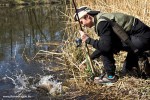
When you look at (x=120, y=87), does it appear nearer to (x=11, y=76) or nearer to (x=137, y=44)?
(x=137, y=44)

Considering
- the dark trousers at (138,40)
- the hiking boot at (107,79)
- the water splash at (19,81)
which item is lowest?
the water splash at (19,81)

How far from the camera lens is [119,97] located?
455 centimetres

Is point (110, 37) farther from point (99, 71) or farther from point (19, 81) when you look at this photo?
point (19, 81)

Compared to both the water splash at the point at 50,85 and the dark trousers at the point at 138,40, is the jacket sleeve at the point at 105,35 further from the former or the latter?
the water splash at the point at 50,85

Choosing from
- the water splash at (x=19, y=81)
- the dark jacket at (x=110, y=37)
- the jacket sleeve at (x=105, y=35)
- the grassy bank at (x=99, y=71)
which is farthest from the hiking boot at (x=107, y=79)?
the water splash at (x=19, y=81)

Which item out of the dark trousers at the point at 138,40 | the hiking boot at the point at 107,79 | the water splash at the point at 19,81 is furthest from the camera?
the water splash at the point at 19,81

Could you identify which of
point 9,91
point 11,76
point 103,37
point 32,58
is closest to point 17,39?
point 32,58

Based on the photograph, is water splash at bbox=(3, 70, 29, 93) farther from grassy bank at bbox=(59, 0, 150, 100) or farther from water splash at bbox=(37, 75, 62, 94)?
grassy bank at bbox=(59, 0, 150, 100)

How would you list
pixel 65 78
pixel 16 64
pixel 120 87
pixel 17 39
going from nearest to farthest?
pixel 120 87
pixel 65 78
pixel 16 64
pixel 17 39

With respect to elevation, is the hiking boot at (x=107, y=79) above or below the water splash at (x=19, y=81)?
above

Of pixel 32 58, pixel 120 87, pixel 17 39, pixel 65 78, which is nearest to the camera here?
pixel 120 87

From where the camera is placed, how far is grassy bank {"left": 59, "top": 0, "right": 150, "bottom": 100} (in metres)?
4.68

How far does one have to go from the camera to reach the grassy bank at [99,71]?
15.4 feet

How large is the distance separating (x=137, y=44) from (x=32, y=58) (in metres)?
3.21
